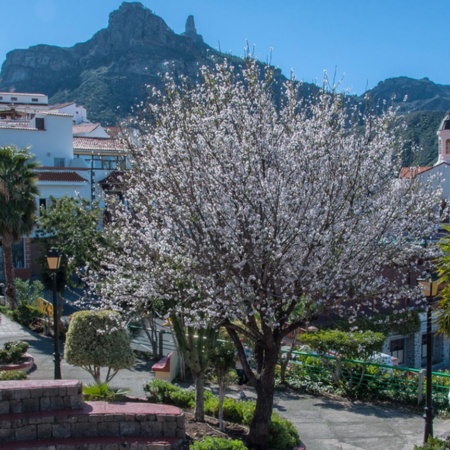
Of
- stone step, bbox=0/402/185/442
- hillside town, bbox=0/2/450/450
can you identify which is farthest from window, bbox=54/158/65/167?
stone step, bbox=0/402/185/442

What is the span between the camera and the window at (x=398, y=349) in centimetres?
2442

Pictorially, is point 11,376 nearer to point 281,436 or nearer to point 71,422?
point 71,422

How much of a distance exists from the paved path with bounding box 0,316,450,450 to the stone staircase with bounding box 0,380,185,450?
3178mm

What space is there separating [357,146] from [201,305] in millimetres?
3452

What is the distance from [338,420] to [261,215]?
5.72 metres

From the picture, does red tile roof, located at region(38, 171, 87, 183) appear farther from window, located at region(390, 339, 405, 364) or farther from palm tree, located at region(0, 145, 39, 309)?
window, located at region(390, 339, 405, 364)

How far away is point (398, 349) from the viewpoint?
24.7m

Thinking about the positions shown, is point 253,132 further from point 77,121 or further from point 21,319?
point 77,121

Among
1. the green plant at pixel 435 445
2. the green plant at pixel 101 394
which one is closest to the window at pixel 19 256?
the green plant at pixel 101 394

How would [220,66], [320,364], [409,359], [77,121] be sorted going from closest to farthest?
[220,66]
[320,364]
[409,359]
[77,121]

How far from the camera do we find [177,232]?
31.3ft

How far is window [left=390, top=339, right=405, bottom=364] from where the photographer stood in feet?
80.1

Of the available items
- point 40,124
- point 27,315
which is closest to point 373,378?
point 27,315

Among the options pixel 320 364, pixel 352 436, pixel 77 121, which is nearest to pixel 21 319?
pixel 320 364
